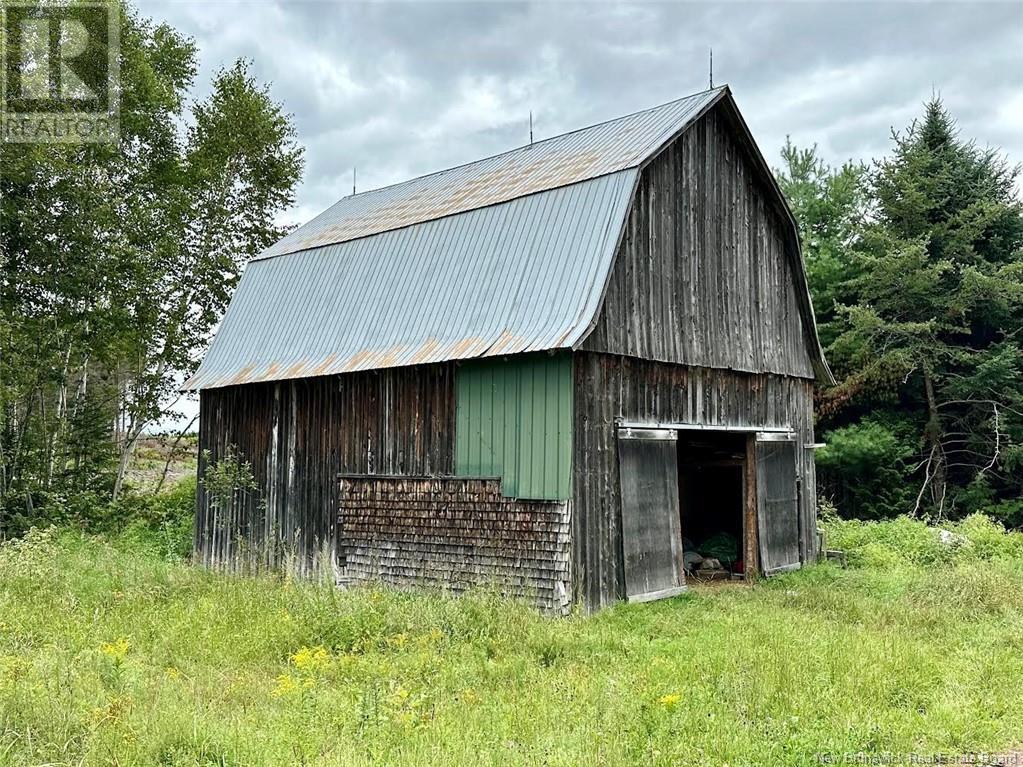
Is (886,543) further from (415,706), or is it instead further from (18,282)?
(18,282)

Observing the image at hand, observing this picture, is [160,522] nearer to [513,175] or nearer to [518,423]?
[513,175]

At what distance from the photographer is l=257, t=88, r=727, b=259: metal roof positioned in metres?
11.3

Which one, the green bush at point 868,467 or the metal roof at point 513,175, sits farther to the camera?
the green bush at point 868,467

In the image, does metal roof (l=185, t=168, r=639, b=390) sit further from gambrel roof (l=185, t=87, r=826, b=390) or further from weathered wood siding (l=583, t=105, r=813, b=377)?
weathered wood siding (l=583, t=105, r=813, b=377)

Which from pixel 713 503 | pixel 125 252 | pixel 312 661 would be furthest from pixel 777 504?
pixel 125 252

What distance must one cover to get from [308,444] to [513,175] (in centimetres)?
512

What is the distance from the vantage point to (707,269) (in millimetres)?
11961

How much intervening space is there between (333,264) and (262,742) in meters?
9.59

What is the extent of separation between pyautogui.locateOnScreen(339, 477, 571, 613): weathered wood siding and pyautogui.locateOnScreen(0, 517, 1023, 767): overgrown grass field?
21.5 inches

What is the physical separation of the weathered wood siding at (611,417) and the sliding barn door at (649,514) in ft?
0.52

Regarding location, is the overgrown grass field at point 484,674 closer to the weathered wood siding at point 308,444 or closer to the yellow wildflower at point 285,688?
the yellow wildflower at point 285,688

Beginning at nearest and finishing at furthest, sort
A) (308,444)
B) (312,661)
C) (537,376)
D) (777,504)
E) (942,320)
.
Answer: (312,661) < (537,376) < (308,444) < (777,504) < (942,320)

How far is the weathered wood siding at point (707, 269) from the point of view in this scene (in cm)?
1063

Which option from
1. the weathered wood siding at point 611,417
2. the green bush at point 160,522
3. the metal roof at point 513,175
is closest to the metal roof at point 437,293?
the metal roof at point 513,175
